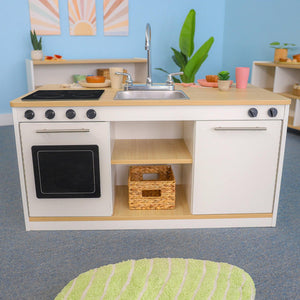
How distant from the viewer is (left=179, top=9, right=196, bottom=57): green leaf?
3.98 metres

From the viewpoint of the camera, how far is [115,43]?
4547mm

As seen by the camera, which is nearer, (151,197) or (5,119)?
(151,197)

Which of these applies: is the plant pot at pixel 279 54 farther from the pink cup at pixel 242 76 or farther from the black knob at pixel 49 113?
the black knob at pixel 49 113

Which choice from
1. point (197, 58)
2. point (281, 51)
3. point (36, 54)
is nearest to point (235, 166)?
point (197, 58)

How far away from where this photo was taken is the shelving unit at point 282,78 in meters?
3.95

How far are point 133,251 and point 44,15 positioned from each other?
3.59 metres

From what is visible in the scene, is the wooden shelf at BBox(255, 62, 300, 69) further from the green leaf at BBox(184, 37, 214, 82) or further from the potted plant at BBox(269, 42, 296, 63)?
the green leaf at BBox(184, 37, 214, 82)

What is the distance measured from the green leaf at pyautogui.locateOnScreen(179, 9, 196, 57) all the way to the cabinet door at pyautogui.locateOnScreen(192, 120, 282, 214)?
257 cm

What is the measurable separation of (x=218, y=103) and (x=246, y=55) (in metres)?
3.45

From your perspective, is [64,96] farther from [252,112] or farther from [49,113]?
[252,112]

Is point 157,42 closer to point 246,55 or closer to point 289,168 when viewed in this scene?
point 246,55

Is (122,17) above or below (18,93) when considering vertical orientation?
above

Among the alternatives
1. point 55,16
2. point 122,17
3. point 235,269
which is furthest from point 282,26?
point 235,269

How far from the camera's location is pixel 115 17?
4434 mm
